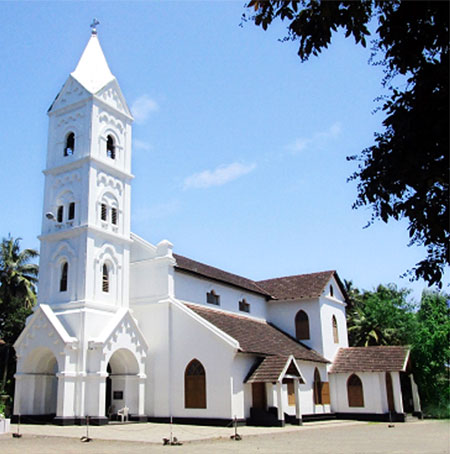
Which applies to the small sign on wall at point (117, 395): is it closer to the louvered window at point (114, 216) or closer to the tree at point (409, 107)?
the louvered window at point (114, 216)

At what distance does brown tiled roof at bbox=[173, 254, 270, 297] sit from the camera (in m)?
29.0

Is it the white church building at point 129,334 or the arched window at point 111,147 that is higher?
the arched window at point 111,147

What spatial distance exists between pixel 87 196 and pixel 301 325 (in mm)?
15945

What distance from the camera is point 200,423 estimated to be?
23656 mm

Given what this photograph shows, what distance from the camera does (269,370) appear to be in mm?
23875

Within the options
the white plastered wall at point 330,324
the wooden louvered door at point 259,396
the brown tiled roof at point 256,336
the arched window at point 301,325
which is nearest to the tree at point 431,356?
the white plastered wall at point 330,324

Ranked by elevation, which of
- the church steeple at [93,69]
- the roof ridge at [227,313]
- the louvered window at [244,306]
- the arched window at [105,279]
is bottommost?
the roof ridge at [227,313]

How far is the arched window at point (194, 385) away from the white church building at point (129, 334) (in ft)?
0.17

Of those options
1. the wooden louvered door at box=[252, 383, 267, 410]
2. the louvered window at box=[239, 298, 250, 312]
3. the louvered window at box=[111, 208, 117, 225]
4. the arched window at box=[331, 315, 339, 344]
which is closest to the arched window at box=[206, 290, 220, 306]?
the louvered window at box=[239, 298, 250, 312]

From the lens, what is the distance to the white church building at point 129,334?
2359 cm

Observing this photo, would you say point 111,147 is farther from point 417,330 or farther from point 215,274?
point 417,330

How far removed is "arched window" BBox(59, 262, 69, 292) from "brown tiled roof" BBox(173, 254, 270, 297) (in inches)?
220

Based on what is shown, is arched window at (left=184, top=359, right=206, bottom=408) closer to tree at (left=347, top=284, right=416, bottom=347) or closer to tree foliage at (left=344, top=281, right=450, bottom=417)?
tree foliage at (left=344, top=281, right=450, bottom=417)

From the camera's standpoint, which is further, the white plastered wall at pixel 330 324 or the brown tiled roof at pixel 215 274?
the white plastered wall at pixel 330 324
